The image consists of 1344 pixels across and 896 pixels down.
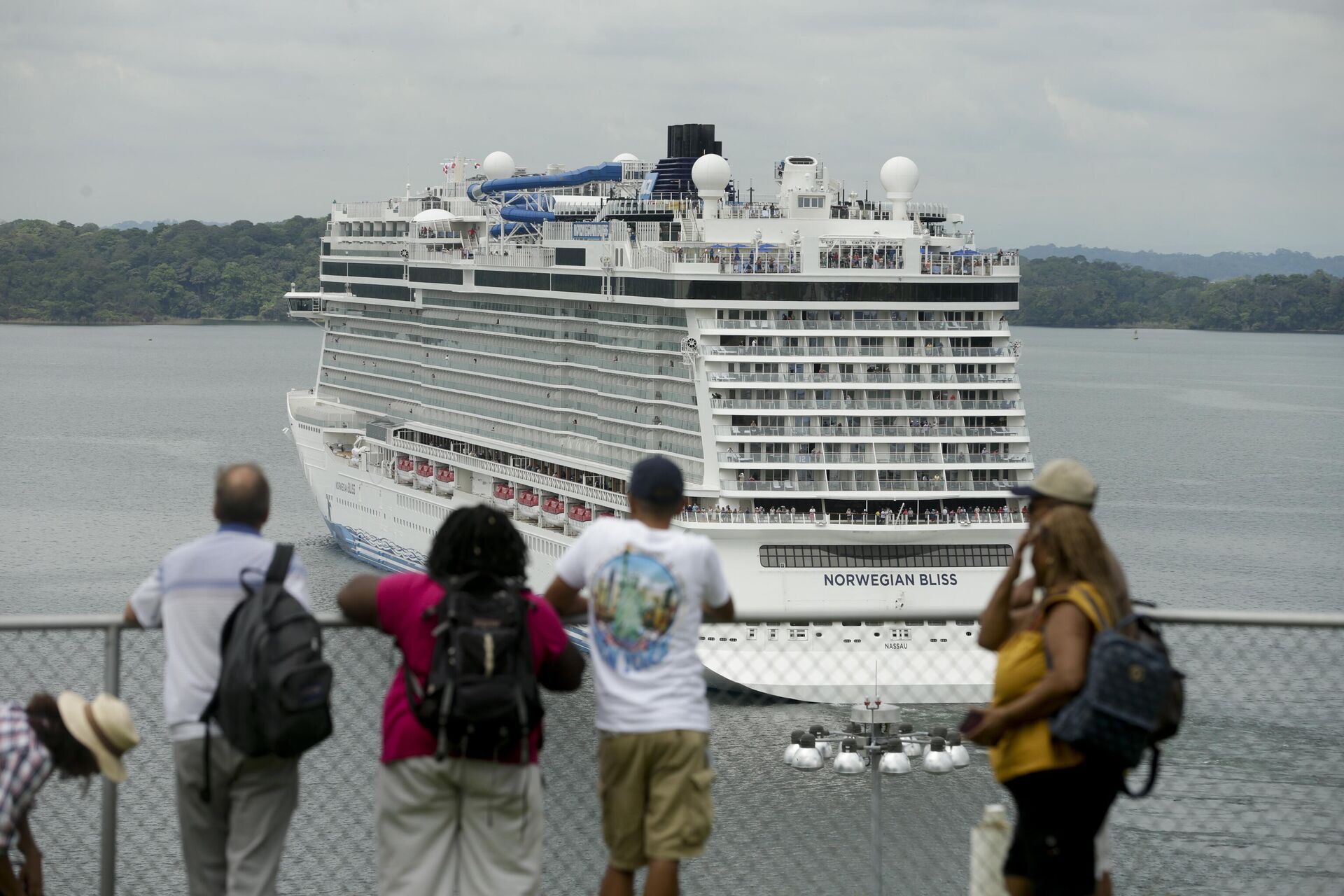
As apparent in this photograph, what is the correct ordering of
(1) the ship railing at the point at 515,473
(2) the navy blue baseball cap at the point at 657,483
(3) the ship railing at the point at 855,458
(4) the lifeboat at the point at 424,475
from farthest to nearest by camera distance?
(4) the lifeboat at the point at 424,475 < (1) the ship railing at the point at 515,473 < (3) the ship railing at the point at 855,458 < (2) the navy blue baseball cap at the point at 657,483

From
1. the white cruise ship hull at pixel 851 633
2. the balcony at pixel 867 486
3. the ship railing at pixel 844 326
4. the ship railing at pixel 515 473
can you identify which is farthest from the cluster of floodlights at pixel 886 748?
the ship railing at pixel 515 473

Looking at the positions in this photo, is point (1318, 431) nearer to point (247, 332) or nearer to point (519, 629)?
point (519, 629)

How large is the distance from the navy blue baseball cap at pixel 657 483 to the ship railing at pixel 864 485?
23233mm

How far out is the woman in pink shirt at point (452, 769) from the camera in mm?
6570

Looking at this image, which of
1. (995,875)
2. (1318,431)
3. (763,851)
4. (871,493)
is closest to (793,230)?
(871,493)

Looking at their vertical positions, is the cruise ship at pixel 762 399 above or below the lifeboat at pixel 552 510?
above

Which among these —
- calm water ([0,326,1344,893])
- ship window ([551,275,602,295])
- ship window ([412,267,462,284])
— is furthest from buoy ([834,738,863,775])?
ship window ([412,267,462,284])

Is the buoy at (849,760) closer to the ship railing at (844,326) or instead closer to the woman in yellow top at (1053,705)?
the ship railing at (844,326)

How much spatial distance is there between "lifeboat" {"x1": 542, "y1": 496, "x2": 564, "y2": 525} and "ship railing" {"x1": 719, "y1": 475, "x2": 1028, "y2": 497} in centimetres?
797

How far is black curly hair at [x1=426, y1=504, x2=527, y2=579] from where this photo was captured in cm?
657

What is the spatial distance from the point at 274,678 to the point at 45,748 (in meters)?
0.93

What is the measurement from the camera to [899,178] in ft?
120

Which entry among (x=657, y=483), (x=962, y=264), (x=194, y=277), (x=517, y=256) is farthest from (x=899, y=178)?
(x=194, y=277)

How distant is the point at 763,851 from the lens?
22.6 meters
